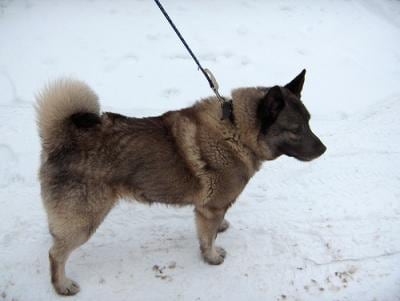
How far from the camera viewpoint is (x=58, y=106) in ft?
8.08

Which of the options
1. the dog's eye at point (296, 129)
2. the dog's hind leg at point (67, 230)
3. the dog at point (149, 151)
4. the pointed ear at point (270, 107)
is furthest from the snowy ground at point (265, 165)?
the pointed ear at point (270, 107)

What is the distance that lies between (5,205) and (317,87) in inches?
155

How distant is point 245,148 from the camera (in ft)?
9.12

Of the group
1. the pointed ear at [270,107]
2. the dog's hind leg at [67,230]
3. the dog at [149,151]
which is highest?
the pointed ear at [270,107]

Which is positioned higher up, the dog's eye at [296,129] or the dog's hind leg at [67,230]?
the dog's eye at [296,129]

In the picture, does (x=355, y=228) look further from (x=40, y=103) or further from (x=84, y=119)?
(x=40, y=103)

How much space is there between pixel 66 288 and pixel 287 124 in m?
2.00

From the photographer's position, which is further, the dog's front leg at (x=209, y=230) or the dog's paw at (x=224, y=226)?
the dog's paw at (x=224, y=226)

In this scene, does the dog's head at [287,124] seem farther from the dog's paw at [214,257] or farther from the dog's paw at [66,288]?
the dog's paw at [66,288]

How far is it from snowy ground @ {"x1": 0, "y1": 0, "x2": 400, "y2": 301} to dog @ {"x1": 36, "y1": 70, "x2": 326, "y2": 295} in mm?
548

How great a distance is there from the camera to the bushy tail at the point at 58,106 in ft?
8.07

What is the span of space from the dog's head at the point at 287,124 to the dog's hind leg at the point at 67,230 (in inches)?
47.6

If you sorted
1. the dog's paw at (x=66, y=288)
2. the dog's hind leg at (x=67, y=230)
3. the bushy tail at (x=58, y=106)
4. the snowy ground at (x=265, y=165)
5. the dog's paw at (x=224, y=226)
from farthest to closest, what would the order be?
the dog's paw at (x=224, y=226) → the snowy ground at (x=265, y=165) → the dog's paw at (x=66, y=288) → the dog's hind leg at (x=67, y=230) → the bushy tail at (x=58, y=106)

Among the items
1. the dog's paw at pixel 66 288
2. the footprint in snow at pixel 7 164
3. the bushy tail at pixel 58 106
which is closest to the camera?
the bushy tail at pixel 58 106
